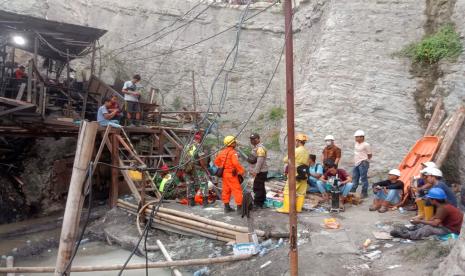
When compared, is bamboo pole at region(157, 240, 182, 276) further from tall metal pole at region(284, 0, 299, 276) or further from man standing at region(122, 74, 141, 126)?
man standing at region(122, 74, 141, 126)

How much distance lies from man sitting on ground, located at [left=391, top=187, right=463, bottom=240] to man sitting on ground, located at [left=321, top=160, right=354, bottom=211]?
97.6 inches

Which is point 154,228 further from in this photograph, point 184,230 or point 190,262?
point 190,262

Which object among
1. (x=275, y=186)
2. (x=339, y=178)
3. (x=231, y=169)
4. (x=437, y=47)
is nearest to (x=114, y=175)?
(x=231, y=169)

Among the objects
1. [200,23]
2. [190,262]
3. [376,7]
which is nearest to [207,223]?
[190,262]

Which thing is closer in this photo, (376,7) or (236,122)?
(376,7)

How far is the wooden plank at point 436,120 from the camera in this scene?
990 cm

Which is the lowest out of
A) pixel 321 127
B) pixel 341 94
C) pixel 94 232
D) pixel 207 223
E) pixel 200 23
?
pixel 94 232

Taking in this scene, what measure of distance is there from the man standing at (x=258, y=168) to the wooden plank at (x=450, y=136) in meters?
4.03

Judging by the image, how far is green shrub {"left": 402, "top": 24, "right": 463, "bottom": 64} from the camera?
10.5 m

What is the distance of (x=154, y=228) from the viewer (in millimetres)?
9117

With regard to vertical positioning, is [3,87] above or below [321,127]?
above

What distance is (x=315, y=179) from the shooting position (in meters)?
8.91

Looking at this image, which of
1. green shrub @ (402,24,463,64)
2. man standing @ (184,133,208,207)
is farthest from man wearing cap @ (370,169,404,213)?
green shrub @ (402,24,463,64)

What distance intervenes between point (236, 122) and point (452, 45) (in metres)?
9.38
